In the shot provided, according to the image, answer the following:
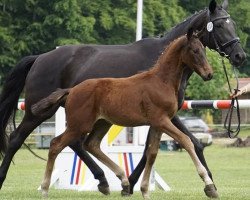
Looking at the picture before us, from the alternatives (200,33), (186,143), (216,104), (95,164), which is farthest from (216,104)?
(186,143)

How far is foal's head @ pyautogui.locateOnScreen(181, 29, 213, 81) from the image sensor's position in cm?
919

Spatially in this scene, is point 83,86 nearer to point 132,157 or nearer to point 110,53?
point 110,53

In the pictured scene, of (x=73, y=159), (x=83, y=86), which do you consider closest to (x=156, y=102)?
(x=83, y=86)

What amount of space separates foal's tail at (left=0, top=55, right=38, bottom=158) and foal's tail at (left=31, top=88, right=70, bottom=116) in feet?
6.56

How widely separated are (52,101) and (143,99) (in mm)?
1180

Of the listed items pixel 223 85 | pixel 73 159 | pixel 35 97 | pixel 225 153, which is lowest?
pixel 223 85

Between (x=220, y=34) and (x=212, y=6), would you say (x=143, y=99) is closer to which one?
(x=220, y=34)

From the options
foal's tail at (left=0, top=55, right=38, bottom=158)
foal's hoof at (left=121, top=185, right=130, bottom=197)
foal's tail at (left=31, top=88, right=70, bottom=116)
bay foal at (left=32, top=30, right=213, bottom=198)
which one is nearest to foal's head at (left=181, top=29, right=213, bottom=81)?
bay foal at (left=32, top=30, right=213, bottom=198)

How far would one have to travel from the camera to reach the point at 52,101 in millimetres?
9906

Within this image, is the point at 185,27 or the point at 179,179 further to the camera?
the point at 179,179

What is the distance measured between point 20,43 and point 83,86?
120 feet

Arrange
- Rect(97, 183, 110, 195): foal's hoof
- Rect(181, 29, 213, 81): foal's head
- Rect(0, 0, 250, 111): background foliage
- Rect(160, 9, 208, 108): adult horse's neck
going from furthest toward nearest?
Rect(0, 0, 250, 111): background foliage, Rect(97, 183, 110, 195): foal's hoof, Rect(160, 9, 208, 108): adult horse's neck, Rect(181, 29, 213, 81): foal's head

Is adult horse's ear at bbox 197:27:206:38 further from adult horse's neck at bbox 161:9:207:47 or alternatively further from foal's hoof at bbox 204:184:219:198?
foal's hoof at bbox 204:184:219:198

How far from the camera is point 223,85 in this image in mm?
47594
